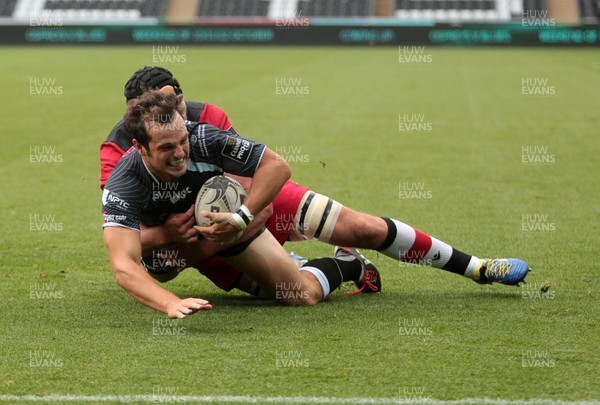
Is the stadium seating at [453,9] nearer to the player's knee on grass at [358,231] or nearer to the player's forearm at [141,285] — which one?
the player's knee on grass at [358,231]

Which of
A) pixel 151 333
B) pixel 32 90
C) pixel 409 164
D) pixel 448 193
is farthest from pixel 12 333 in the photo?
pixel 32 90

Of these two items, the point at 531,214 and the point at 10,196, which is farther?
the point at 10,196

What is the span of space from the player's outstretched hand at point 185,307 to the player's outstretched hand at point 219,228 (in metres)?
0.57

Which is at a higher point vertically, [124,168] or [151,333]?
[124,168]

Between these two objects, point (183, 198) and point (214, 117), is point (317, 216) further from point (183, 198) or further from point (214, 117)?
point (214, 117)

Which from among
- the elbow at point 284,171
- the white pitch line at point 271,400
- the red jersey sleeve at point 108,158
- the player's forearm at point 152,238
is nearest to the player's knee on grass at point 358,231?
the elbow at point 284,171

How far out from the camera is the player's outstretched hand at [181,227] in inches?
225

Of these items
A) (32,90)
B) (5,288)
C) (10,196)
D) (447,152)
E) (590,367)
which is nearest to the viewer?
(590,367)

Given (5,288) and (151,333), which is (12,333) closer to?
(151,333)

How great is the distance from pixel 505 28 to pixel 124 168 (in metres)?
35.7

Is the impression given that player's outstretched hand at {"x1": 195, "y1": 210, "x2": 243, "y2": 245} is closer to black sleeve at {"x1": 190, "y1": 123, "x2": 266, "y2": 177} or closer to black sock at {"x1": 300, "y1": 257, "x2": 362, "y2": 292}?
black sleeve at {"x1": 190, "y1": 123, "x2": 266, "y2": 177}

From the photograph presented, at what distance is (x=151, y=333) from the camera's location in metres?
5.34

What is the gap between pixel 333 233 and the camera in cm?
605

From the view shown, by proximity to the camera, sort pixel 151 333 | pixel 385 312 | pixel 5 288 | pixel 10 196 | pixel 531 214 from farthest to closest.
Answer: pixel 10 196, pixel 531 214, pixel 5 288, pixel 385 312, pixel 151 333
